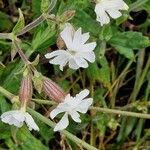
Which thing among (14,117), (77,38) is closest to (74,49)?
(77,38)

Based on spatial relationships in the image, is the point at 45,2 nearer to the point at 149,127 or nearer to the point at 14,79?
the point at 14,79

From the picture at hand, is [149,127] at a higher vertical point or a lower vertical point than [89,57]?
lower

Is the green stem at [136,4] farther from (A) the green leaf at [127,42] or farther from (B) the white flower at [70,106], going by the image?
(B) the white flower at [70,106]

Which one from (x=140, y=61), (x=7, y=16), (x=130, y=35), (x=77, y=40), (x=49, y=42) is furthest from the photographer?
(x=140, y=61)

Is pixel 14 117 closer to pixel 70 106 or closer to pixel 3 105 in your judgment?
pixel 70 106

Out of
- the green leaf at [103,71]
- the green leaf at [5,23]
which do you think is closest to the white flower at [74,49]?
the green leaf at [103,71]

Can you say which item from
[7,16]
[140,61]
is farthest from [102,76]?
[7,16]
